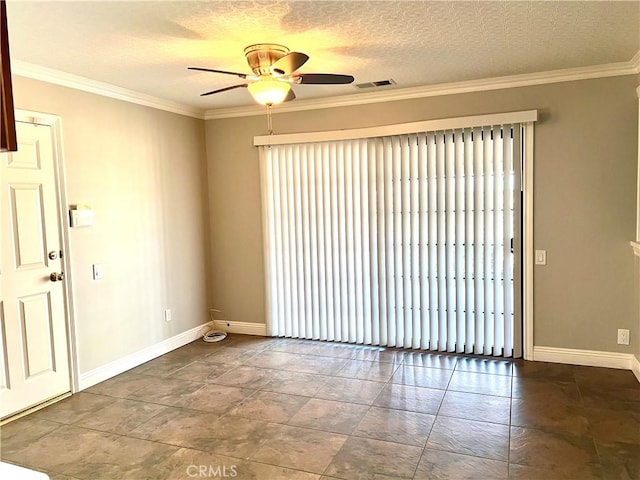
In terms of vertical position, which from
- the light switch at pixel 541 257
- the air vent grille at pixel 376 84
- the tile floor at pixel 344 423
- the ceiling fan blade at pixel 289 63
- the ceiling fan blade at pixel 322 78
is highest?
the air vent grille at pixel 376 84

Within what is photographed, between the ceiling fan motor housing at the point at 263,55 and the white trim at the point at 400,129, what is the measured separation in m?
1.61

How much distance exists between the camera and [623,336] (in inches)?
157

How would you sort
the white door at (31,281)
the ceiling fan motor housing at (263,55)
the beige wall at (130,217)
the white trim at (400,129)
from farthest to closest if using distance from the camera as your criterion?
the white trim at (400,129)
the beige wall at (130,217)
the white door at (31,281)
the ceiling fan motor housing at (263,55)

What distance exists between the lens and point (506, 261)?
4262 millimetres

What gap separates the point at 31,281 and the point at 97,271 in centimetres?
59

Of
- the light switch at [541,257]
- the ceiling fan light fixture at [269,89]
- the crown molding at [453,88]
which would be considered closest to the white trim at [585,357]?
the light switch at [541,257]

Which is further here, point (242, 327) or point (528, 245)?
point (242, 327)

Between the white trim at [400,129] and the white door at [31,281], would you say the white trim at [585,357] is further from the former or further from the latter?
the white door at [31,281]

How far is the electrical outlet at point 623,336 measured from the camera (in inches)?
156

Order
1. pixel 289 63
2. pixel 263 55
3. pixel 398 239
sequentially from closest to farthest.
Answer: pixel 289 63 < pixel 263 55 < pixel 398 239

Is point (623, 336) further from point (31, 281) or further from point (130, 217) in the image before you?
point (31, 281)

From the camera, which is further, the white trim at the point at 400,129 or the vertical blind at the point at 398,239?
the vertical blind at the point at 398,239

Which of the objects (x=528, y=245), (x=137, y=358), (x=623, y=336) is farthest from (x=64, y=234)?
(x=623, y=336)

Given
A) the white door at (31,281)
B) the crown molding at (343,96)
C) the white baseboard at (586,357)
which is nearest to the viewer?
the white door at (31,281)
